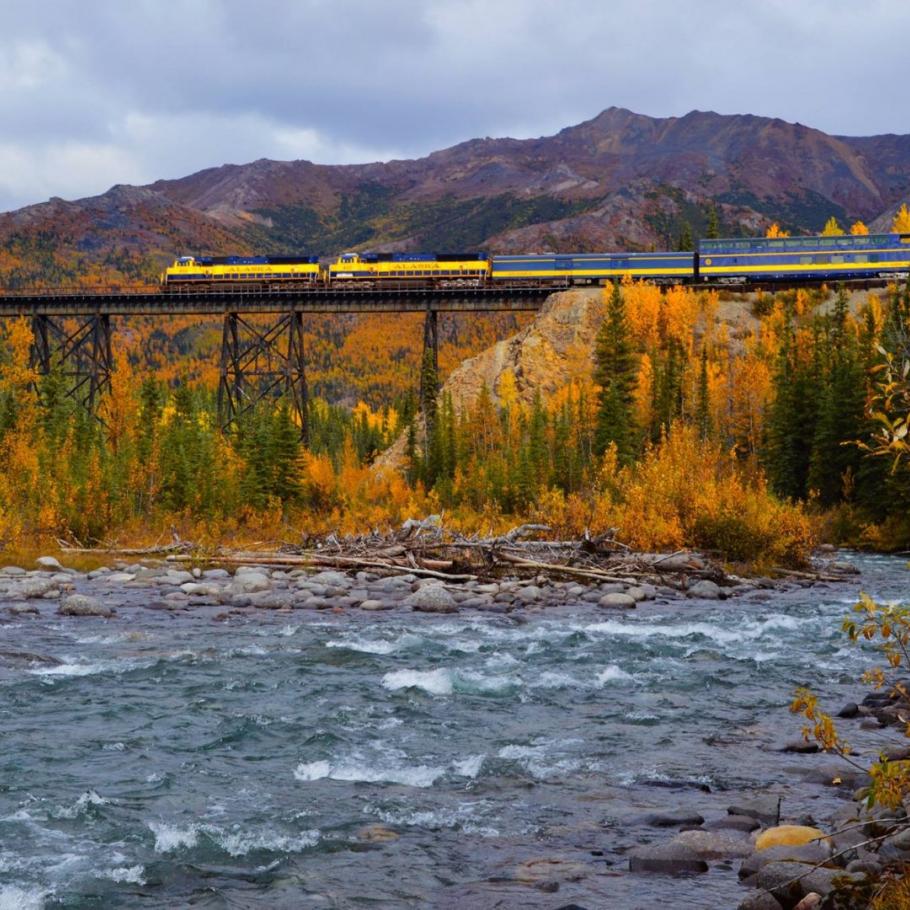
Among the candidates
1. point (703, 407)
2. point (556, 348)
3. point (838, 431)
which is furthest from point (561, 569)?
point (556, 348)

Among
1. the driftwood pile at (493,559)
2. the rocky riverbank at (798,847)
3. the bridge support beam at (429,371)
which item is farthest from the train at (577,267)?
the rocky riverbank at (798,847)

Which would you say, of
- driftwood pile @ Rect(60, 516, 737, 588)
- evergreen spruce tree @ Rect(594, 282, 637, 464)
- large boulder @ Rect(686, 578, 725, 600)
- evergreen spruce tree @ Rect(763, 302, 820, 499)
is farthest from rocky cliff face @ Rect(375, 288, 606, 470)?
large boulder @ Rect(686, 578, 725, 600)

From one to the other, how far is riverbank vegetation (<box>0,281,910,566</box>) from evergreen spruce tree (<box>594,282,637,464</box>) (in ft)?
0.39

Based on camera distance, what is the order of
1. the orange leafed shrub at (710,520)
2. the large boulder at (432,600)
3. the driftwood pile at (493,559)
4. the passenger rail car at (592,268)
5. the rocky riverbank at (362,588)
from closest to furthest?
the large boulder at (432,600) → the rocky riverbank at (362,588) → the driftwood pile at (493,559) → the orange leafed shrub at (710,520) → the passenger rail car at (592,268)

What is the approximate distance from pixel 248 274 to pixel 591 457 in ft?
94.8

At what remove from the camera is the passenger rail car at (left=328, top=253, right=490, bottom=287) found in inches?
2667

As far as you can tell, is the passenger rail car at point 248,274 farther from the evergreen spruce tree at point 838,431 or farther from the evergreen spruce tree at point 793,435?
the evergreen spruce tree at point 838,431

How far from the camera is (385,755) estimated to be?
1345 cm

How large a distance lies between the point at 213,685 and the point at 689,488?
66.4 feet

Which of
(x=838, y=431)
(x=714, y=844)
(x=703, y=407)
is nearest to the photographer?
(x=714, y=844)

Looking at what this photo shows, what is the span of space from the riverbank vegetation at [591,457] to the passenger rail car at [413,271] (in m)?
6.67

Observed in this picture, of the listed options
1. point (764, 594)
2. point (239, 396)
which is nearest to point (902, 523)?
point (764, 594)

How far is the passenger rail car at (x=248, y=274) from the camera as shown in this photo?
68.0 m

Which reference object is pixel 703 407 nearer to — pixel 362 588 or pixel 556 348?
pixel 556 348
